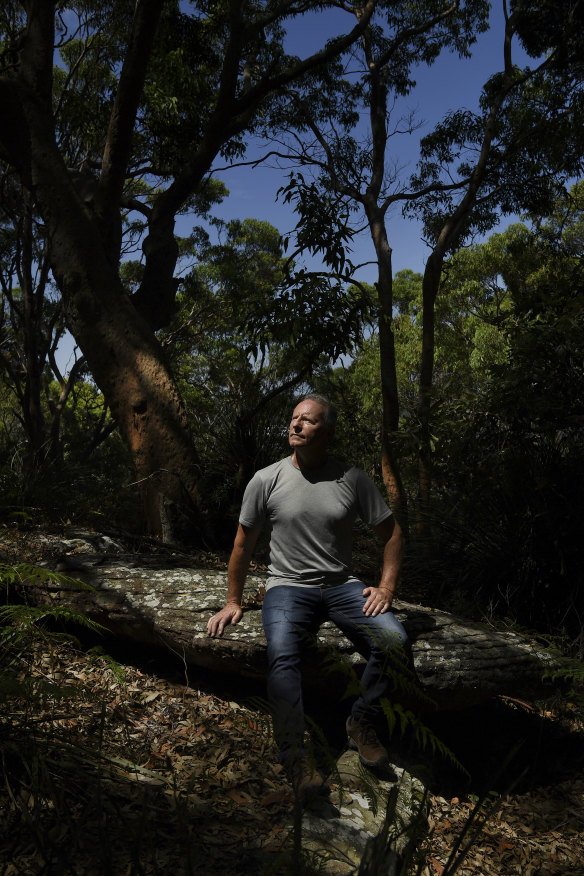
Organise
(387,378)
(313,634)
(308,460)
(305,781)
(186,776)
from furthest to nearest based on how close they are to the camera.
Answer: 1. (387,378)
2. (308,460)
3. (313,634)
4. (186,776)
5. (305,781)

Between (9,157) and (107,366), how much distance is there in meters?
2.56

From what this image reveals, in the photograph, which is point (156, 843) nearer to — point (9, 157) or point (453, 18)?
point (9, 157)

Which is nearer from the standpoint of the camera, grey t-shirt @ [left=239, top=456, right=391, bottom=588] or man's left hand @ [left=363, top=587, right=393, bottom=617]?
man's left hand @ [left=363, top=587, right=393, bottom=617]

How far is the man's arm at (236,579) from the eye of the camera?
3.39m

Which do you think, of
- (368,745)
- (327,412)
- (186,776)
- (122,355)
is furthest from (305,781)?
(122,355)

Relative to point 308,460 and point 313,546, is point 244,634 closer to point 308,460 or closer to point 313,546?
point 313,546

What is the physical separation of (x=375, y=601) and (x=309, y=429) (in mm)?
926

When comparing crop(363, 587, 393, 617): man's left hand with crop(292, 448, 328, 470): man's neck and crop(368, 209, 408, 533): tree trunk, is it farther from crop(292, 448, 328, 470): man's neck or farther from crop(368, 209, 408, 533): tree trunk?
crop(368, 209, 408, 533): tree trunk

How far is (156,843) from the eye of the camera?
229cm

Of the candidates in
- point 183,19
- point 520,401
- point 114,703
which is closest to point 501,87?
point 183,19

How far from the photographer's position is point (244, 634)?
3.45 m

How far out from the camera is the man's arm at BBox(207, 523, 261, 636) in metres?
3.39

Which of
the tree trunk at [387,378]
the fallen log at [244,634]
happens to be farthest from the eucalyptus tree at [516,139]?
the fallen log at [244,634]

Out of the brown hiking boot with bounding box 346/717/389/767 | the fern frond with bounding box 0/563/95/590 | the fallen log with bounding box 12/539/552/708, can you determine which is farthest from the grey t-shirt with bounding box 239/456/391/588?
the fern frond with bounding box 0/563/95/590
